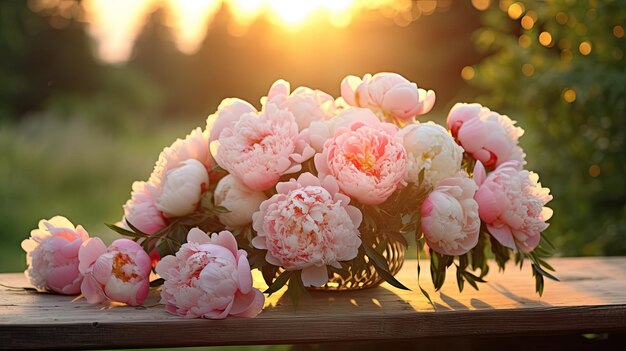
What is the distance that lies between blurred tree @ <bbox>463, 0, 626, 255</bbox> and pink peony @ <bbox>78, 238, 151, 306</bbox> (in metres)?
2.06

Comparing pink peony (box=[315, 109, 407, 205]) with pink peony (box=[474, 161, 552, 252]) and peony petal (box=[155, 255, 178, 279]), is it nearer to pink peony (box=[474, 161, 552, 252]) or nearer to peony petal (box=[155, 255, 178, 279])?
pink peony (box=[474, 161, 552, 252])

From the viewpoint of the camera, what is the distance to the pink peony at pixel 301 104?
162 centimetres

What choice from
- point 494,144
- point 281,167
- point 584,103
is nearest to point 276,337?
point 281,167

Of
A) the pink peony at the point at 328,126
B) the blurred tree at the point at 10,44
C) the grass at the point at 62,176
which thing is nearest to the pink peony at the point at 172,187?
the pink peony at the point at 328,126

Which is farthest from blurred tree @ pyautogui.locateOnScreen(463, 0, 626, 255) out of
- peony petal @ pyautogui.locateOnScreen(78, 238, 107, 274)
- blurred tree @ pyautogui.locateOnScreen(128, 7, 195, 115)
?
blurred tree @ pyautogui.locateOnScreen(128, 7, 195, 115)

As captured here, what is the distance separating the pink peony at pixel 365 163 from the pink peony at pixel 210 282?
24 cm

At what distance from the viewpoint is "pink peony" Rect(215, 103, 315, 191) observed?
4.87 ft

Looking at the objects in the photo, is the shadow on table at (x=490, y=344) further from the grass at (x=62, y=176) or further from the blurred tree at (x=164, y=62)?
the blurred tree at (x=164, y=62)

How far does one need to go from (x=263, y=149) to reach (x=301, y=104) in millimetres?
176

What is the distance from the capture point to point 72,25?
20.9m

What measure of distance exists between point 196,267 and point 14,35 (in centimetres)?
1156

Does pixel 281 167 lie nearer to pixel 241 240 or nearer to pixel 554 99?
pixel 241 240

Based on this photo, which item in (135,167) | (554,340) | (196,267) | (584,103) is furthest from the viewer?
(135,167)

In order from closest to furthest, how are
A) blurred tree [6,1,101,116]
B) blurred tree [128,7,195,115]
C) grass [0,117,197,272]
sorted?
grass [0,117,197,272]
blurred tree [6,1,101,116]
blurred tree [128,7,195,115]
